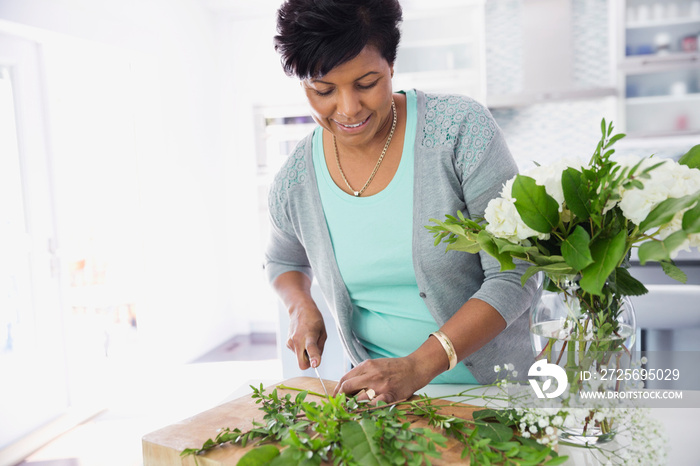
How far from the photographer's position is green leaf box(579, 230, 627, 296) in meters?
0.59

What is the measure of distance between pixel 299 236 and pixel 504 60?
4.15 metres

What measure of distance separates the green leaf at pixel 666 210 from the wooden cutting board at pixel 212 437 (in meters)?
0.36

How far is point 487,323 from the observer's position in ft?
3.12

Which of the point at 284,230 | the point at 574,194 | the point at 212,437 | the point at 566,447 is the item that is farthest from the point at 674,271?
the point at 284,230

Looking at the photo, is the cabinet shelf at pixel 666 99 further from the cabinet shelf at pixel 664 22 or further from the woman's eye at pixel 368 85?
the woman's eye at pixel 368 85

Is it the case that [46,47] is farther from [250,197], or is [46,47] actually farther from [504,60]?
[504,60]

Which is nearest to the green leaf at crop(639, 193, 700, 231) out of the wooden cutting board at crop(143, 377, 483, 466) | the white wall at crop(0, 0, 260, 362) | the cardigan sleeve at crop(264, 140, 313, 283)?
the wooden cutting board at crop(143, 377, 483, 466)

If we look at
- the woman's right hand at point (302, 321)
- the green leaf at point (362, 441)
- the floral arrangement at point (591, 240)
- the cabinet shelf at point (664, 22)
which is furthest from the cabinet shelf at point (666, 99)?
the green leaf at point (362, 441)

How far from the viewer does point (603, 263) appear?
600 mm

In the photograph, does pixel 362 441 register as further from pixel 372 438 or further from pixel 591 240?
pixel 591 240

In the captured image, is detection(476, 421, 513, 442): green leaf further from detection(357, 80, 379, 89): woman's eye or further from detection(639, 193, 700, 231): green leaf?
detection(357, 80, 379, 89): woman's eye

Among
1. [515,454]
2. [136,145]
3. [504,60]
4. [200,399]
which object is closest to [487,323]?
[515,454]

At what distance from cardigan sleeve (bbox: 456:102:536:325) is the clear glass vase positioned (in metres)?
0.26

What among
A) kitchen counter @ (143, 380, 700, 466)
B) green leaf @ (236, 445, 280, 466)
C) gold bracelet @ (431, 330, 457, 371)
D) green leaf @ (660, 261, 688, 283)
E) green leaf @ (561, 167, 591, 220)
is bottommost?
kitchen counter @ (143, 380, 700, 466)
